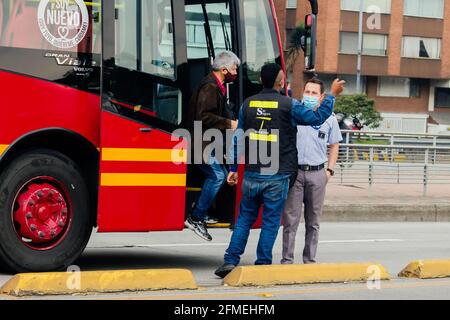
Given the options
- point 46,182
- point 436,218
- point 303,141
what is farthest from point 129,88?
point 436,218

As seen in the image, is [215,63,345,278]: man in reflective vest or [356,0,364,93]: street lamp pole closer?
[215,63,345,278]: man in reflective vest

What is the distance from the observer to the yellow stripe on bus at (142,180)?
9320 millimetres

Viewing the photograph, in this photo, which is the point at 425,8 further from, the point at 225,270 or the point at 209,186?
the point at 225,270

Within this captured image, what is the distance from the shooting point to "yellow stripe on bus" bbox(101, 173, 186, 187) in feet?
30.6

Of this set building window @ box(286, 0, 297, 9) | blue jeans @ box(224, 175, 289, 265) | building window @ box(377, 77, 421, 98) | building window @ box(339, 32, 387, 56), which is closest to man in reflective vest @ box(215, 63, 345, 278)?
blue jeans @ box(224, 175, 289, 265)

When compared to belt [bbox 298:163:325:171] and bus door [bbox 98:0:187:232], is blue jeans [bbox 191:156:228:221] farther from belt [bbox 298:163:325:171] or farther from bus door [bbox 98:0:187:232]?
belt [bbox 298:163:325:171]

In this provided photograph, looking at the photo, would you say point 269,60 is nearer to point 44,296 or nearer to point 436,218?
point 44,296

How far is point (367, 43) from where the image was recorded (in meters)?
65.5

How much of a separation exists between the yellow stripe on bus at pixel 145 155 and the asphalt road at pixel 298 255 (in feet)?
3.83

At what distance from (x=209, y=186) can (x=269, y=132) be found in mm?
1239

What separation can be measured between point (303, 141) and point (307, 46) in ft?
5.32

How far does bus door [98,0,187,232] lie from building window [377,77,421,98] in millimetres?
57952

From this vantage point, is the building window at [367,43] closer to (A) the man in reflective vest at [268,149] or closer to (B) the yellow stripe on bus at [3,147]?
(A) the man in reflective vest at [268,149]

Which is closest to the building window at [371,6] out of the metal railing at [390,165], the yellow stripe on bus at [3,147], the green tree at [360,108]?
the green tree at [360,108]
